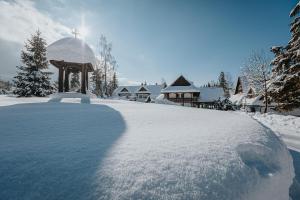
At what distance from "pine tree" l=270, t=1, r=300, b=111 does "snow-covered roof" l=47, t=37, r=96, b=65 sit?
14430mm

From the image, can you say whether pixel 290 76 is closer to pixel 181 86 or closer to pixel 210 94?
pixel 181 86

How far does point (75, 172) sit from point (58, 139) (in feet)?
2.77

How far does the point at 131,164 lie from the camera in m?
1.65

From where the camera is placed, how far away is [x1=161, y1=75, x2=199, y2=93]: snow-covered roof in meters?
35.3

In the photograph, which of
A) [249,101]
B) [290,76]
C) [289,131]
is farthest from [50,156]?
[249,101]

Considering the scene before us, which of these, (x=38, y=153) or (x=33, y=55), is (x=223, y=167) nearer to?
(x=38, y=153)

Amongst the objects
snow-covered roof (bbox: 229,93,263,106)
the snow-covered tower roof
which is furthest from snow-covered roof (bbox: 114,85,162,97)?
the snow-covered tower roof

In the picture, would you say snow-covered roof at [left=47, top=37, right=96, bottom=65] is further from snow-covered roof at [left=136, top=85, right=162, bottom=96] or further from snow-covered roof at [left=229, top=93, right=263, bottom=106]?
snow-covered roof at [left=136, top=85, right=162, bottom=96]

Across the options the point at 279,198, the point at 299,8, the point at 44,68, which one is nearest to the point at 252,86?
the point at 299,8

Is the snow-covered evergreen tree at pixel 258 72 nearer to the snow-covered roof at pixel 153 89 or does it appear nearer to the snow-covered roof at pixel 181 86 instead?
the snow-covered roof at pixel 181 86

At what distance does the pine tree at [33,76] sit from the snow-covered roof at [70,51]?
1224 centimetres

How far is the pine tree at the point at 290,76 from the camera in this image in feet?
46.7

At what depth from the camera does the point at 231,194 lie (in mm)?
1590

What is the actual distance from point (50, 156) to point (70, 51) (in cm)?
958
